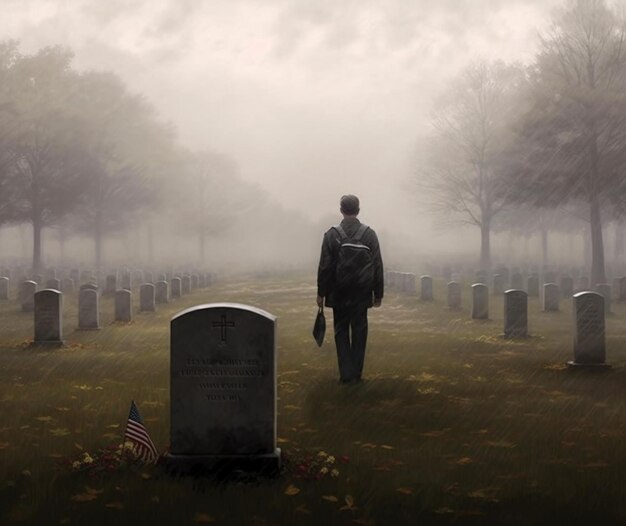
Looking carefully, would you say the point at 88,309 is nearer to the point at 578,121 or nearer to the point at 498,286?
the point at 498,286

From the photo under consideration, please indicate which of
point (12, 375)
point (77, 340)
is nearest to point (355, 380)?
point (12, 375)

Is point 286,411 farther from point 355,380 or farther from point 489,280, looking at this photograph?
point 489,280

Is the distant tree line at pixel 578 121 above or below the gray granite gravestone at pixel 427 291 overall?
above

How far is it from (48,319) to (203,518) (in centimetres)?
960

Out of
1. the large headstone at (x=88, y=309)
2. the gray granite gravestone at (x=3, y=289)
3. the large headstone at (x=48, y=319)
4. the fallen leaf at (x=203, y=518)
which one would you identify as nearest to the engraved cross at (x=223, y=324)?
the fallen leaf at (x=203, y=518)

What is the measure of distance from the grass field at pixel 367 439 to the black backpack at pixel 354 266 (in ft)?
4.24

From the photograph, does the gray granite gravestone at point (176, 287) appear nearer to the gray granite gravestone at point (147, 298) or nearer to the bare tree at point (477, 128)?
the gray granite gravestone at point (147, 298)

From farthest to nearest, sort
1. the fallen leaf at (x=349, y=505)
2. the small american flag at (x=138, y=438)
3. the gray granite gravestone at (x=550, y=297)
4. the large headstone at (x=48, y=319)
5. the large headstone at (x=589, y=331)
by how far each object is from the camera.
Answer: the gray granite gravestone at (x=550, y=297) → the large headstone at (x=48, y=319) → the large headstone at (x=589, y=331) → the small american flag at (x=138, y=438) → the fallen leaf at (x=349, y=505)

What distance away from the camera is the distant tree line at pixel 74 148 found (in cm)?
3169

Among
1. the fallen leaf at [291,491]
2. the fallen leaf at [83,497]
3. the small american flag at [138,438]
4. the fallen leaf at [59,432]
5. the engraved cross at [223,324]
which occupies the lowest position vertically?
the fallen leaf at [83,497]

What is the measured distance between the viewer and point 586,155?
23922 mm

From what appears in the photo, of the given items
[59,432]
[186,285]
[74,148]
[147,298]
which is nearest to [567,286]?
[147,298]

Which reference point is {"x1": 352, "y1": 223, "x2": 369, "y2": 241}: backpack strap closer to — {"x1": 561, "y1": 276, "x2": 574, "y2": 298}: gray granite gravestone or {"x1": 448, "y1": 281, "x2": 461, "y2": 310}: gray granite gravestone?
{"x1": 448, "y1": 281, "x2": 461, "y2": 310}: gray granite gravestone

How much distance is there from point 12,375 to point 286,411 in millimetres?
4566
